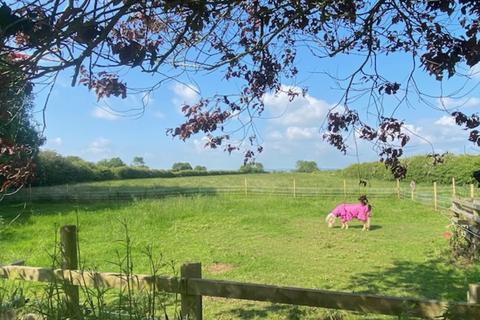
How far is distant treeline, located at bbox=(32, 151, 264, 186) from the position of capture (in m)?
33.2

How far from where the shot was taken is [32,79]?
2637mm

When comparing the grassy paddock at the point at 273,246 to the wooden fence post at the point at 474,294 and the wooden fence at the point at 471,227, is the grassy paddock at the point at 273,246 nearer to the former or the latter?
the wooden fence at the point at 471,227

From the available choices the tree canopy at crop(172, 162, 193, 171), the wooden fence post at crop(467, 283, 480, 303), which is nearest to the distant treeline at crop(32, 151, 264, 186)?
the tree canopy at crop(172, 162, 193, 171)

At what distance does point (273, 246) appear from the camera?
11.3 metres

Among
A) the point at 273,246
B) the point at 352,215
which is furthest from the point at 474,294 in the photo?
the point at 352,215

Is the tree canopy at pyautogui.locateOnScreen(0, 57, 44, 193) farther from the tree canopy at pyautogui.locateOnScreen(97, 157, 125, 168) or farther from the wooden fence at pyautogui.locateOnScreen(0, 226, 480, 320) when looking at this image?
the tree canopy at pyautogui.locateOnScreen(97, 157, 125, 168)

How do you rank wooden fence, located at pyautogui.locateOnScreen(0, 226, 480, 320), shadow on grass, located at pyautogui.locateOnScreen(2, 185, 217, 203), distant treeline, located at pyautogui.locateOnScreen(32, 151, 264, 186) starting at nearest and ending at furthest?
wooden fence, located at pyautogui.locateOnScreen(0, 226, 480, 320) < shadow on grass, located at pyautogui.locateOnScreen(2, 185, 217, 203) < distant treeline, located at pyautogui.locateOnScreen(32, 151, 264, 186)

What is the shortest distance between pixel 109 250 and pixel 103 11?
9137 mm

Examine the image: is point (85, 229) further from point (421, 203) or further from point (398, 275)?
point (421, 203)

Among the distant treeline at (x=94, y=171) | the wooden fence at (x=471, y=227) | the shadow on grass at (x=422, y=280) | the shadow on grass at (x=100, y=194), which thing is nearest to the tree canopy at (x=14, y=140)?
the shadow on grass at (x=422, y=280)

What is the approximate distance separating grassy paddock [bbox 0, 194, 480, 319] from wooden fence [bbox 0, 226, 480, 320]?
0.54 m

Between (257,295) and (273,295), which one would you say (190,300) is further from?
(273,295)

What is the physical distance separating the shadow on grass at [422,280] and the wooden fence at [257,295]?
15.0 ft

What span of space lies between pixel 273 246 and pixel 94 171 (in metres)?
29.1
